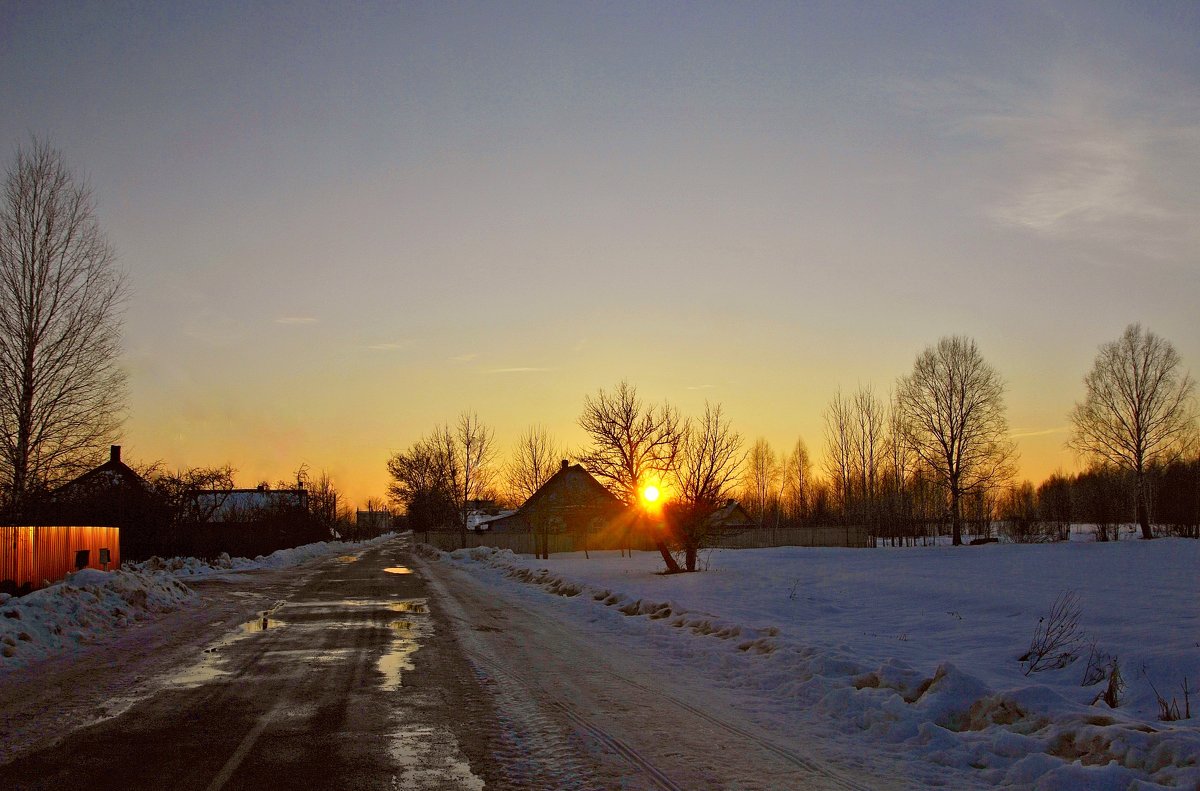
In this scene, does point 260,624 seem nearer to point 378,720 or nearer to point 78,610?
point 78,610

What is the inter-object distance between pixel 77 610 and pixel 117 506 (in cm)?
1999

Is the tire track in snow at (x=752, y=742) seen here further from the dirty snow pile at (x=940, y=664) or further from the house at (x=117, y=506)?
the house at (x=117, y=506)

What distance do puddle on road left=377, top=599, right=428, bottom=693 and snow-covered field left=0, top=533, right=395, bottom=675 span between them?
193 inches

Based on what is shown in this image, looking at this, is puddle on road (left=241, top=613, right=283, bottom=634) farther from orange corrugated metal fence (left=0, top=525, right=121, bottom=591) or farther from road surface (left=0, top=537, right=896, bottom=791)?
orange corrugated metal fence (left=0, top=525, right=121, bottom=591)

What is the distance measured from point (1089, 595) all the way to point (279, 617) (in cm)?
1931

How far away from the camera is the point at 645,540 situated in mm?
61125

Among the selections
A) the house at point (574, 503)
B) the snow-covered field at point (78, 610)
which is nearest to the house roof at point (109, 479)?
the snow-covered field at point (78, 610)

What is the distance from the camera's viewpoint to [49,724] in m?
7.71

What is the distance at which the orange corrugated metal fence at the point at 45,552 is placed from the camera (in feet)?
61.4

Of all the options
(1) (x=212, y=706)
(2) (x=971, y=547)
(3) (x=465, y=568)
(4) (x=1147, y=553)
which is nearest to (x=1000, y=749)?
(1) (x=212, y=706)

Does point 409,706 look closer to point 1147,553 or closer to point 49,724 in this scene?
point 49,724

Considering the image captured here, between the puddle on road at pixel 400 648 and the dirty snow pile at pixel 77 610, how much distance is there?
4959 mm

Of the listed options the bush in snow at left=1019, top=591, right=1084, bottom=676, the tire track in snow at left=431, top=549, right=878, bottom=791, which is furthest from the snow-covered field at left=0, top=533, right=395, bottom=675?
the bush in snow at left=1019, top=591, right=1084, bottom=676

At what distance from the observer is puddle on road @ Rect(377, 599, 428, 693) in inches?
401
